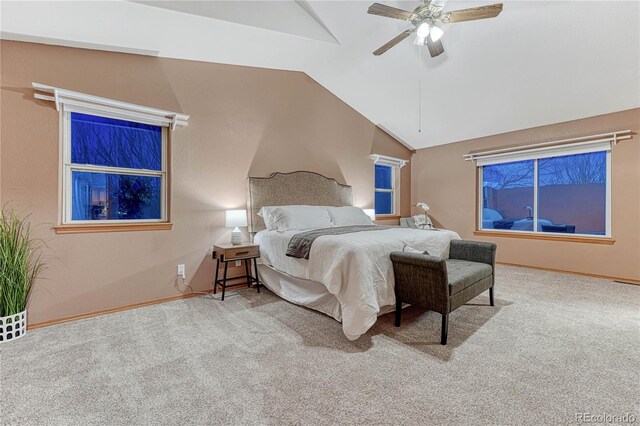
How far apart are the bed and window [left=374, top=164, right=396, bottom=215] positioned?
2421 mm

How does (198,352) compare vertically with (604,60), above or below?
below

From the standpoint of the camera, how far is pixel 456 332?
234 cm

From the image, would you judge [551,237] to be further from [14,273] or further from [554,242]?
[14,273]

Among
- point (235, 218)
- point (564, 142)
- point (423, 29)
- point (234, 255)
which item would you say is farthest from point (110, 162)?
point (564, 142)

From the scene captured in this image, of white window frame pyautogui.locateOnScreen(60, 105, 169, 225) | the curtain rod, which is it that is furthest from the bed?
the curtain rod

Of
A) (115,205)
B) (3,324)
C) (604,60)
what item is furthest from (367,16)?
(3,324)

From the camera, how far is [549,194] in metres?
4.64

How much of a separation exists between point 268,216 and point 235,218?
0.41 m

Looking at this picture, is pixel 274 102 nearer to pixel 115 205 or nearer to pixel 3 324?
pixel 115 205

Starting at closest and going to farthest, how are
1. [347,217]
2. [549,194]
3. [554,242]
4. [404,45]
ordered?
[404,45] → [347,217] → [554,242] → [549,194]

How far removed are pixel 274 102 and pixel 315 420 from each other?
378 cm

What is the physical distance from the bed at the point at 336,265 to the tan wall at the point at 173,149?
0.38 m

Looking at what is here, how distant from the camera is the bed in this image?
7.13 feet

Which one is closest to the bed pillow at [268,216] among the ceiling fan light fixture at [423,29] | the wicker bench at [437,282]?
the wicker bench at [437,282]
